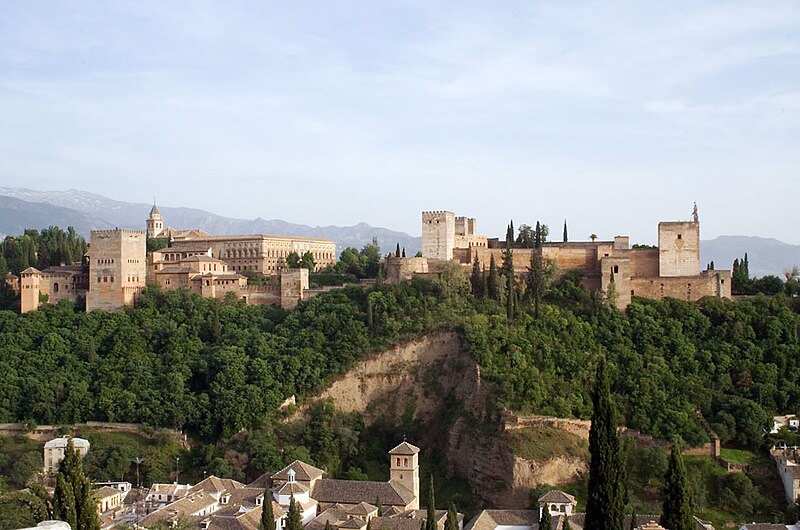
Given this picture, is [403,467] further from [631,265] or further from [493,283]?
[631,265]

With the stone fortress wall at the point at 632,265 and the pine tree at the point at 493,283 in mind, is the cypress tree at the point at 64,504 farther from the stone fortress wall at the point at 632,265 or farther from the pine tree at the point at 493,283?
the stone fortress wall at the point at 632,265

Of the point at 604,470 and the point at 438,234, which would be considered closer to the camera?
the point at 604,470

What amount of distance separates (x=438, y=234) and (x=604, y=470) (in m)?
32.4

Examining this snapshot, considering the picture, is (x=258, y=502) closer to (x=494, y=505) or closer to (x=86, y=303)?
(x=494, y=505)

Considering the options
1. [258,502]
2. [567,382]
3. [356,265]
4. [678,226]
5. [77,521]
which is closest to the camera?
[77,521]

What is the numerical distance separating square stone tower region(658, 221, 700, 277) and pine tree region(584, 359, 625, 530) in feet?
97.2

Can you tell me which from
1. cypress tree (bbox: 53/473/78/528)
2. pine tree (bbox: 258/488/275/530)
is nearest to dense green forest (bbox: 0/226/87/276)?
pine tree (bbox: 258/488/275/530)

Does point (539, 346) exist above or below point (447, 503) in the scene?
above

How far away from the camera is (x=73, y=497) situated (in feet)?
63.6

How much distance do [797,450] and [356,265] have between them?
2876cm

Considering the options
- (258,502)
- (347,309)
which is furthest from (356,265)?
(258,502)

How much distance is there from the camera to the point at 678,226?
5322cm

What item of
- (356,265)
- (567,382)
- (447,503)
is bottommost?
(447,503)

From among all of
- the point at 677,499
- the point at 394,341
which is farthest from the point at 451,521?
the point at 394,341
